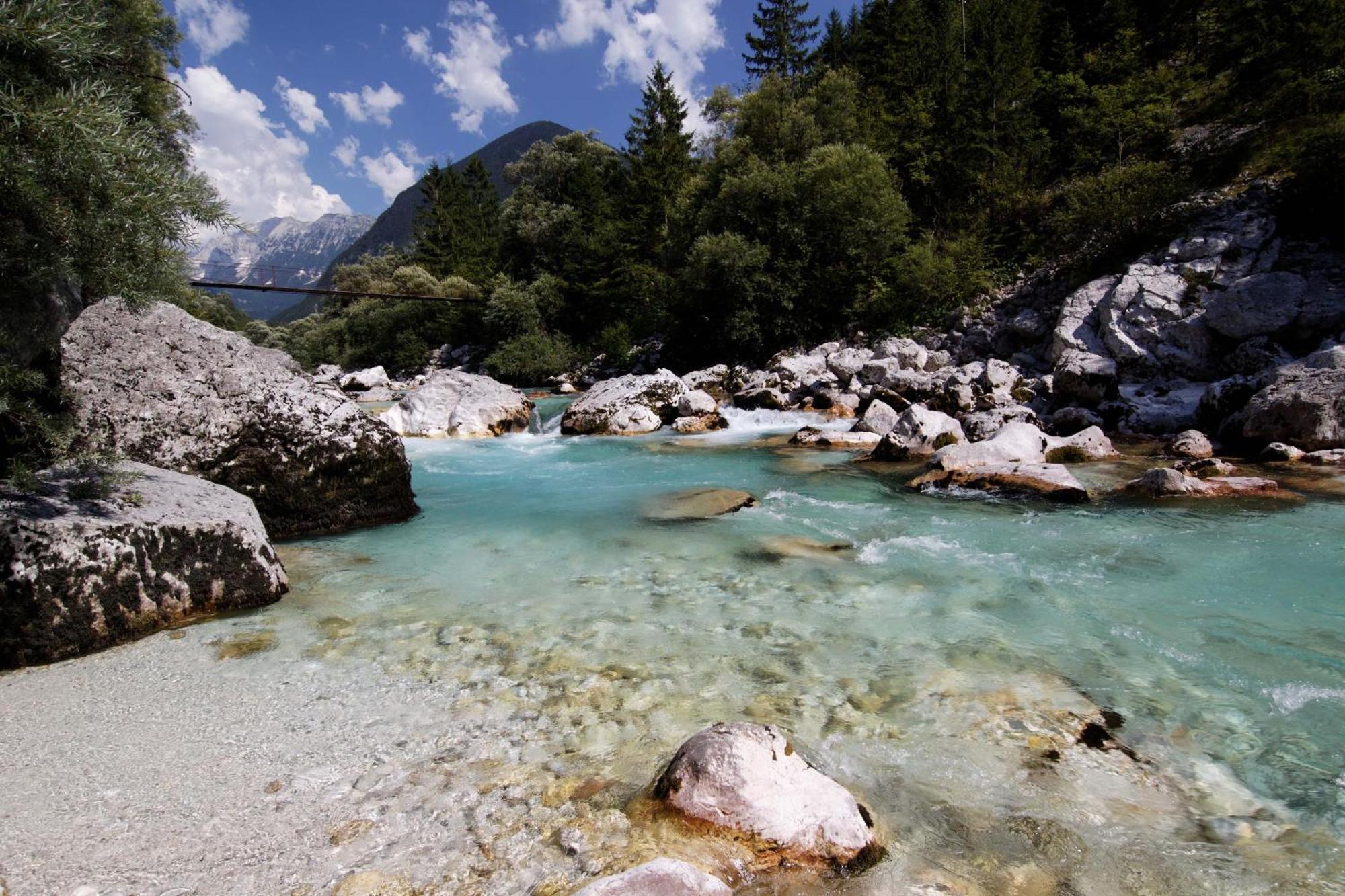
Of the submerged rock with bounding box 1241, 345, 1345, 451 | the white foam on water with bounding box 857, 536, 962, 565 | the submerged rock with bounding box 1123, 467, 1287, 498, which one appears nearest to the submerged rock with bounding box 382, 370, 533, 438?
the white foam on water with bounding box 857, 536, 962, 565

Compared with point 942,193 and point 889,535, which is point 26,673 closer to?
point 889,535

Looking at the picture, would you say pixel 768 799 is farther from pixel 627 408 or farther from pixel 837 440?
pixel 627 408

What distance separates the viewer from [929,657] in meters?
4.32

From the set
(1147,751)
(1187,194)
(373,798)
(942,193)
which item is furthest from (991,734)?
(942,193)

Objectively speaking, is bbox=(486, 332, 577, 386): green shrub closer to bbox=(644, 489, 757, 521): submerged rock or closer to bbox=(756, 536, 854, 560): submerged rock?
bbox=(644, 489, 757, 521): submerged rock

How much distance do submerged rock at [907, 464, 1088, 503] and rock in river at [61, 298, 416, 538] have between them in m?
7.71

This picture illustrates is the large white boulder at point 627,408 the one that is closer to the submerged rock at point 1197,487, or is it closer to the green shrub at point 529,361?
the submerged rock at point 1197,487

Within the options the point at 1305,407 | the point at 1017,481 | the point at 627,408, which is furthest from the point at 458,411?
the point at 1305,407

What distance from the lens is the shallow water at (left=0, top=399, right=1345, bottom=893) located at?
272 cm

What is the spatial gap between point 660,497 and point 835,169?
79.6 ft

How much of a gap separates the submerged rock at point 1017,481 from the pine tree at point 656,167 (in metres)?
35.6

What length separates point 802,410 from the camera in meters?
19.8

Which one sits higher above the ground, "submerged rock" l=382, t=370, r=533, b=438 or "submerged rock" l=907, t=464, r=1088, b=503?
"submerged rock" l=382, t=370, r=533, b=438

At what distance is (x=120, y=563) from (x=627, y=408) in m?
13.8
